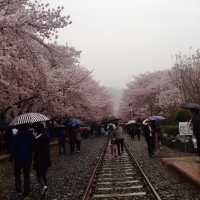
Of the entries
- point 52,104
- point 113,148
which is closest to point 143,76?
point 52,104

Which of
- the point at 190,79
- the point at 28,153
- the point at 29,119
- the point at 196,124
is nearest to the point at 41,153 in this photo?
the point at 28,153

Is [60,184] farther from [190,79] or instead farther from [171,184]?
[190,79]

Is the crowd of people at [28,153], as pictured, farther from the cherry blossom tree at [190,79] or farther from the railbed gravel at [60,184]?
the cherry blossom tree at [190,79]

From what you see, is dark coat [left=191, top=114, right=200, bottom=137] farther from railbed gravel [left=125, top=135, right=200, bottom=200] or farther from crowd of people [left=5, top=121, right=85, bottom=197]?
crowd of people [left=5, top=121, right=85, bottom=197]

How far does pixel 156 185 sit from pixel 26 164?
396 centimetres

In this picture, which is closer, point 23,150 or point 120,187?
point 23,150

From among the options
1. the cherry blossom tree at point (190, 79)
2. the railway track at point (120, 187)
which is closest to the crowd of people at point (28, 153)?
the railway track at point (120, 187)

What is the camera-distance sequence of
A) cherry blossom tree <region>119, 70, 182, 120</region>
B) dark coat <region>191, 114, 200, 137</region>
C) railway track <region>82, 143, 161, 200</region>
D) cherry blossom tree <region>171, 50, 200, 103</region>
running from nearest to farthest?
railway track <region>82, 143, 161, 200</region>, dark coat <region>191, 114, 200, 137</region>, cherry blossom tree <region>171, 50, 200, 103</region>, cherry blossom tree <region>119, 70, 182, 120</region>

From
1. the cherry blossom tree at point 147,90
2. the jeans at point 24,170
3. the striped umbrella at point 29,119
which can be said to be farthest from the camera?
the cherry blossom tree at point 147,90

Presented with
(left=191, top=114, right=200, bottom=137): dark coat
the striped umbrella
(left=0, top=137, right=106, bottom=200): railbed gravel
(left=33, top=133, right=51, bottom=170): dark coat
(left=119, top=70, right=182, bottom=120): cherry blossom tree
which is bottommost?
(left=0, top=137, right=106, bottom=200): railbed gravel

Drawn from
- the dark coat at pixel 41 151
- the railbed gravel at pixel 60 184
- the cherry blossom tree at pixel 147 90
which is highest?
the cherry blossom tree at pixel 147 90

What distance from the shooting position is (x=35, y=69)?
17.2m

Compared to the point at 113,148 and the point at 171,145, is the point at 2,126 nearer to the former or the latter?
the point at 113,148

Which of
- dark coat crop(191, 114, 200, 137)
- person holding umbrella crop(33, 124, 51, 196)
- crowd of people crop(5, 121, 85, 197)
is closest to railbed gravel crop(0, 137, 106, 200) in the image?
crowd of people crop(5, 121, 85, 197)
